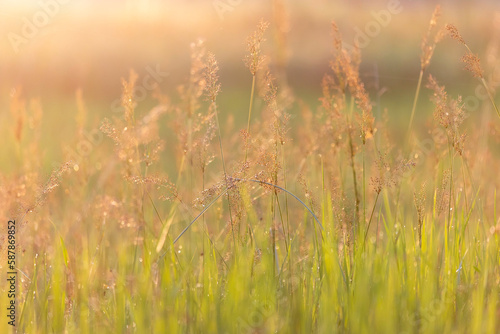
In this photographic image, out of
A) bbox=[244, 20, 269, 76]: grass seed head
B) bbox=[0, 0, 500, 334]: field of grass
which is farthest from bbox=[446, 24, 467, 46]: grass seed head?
bbox=[244, 20, 269, 76]: grass seed head

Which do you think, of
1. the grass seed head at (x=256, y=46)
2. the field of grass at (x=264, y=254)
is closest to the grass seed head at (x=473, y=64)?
the field of grass at (x=264, y=254)

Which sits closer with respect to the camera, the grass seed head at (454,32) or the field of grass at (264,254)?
the field of grass at (264,254)

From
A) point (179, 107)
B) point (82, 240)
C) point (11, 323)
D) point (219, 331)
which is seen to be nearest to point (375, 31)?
point (179, 107)

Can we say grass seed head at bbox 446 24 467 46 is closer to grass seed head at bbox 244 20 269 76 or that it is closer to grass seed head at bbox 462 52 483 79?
grass seed head at bbox 462 52 483 79

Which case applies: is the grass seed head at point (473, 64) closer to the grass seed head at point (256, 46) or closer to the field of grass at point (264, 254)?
the field of grass at point (264, 254)

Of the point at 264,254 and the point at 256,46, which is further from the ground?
the point at 256,46

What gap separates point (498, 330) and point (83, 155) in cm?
175

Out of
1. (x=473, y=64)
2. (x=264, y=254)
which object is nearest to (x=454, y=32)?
(x=473, y=64)

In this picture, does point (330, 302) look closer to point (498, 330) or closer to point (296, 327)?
point (296, 327)

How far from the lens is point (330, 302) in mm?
1587

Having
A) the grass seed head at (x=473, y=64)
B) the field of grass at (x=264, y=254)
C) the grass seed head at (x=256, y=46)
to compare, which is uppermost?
the grass seed head at (x=256, y=46)

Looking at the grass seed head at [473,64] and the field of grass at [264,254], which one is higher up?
the grass seed head at [473,64]

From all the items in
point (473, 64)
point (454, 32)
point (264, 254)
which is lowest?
point (264, 254)

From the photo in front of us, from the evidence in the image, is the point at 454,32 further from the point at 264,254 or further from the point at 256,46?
the point at 264,254
